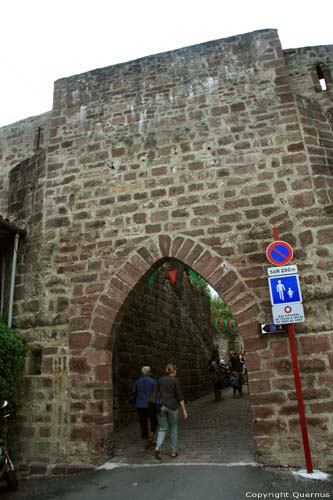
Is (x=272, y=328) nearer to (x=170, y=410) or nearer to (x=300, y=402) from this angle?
(x=300, y=402)

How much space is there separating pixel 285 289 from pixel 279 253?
0.48 metres

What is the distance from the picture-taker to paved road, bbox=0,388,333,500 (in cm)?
367

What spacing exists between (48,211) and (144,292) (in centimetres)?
339

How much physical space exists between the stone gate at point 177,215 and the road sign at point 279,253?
37cm

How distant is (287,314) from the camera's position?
4.23m

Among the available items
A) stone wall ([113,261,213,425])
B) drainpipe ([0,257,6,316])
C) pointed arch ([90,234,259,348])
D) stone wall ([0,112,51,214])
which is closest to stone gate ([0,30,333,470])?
pointed arch ([90,234,259,348])

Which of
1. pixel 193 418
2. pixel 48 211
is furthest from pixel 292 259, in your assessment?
pixel 193 418

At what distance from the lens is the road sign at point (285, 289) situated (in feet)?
14.0

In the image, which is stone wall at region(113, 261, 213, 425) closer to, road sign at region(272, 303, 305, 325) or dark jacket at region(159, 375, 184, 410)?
dark jacket at region(159, 375, 184, 410)

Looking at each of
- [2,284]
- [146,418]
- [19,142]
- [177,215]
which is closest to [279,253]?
[177,215]

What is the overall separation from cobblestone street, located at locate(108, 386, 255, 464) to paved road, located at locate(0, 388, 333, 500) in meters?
0.01

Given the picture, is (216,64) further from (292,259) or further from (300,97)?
(292,259)

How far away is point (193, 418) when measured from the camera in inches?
295

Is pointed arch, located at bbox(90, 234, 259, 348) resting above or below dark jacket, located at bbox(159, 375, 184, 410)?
above
